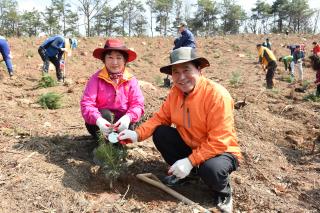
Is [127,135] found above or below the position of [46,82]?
below

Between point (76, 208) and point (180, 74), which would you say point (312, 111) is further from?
point (76, 208)

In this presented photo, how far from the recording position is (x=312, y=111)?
7.16m

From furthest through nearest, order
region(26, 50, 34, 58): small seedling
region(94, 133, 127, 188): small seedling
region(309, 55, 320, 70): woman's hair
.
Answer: region(26, 50, 34, 58): small seedling, region(309, 55, 320, 70): woman's hair, region(94, 133, 127, 188): small seedling

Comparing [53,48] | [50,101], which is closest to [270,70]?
[53,48]

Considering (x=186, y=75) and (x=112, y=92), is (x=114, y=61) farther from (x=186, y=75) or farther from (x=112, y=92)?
(x=186, y=75)

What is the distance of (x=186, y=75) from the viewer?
9.96ft

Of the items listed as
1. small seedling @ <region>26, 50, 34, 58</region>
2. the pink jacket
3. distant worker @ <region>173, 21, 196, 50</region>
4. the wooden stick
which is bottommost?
the wooden stick

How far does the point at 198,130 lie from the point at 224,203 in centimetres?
66

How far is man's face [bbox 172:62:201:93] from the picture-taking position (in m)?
3.01

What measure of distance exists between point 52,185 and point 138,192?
760 mm

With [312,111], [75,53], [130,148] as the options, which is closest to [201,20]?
[75,53]

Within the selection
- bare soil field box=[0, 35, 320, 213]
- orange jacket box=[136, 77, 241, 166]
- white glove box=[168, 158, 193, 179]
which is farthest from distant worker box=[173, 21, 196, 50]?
white glove box=[168, 158, 193, 179]

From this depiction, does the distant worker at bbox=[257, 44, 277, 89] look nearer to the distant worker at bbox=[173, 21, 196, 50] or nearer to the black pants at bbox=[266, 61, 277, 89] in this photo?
the black pants at bbox=[266, 61, 277, 89]

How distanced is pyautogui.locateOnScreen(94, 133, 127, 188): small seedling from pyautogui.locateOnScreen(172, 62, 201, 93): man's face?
0.82 metres
